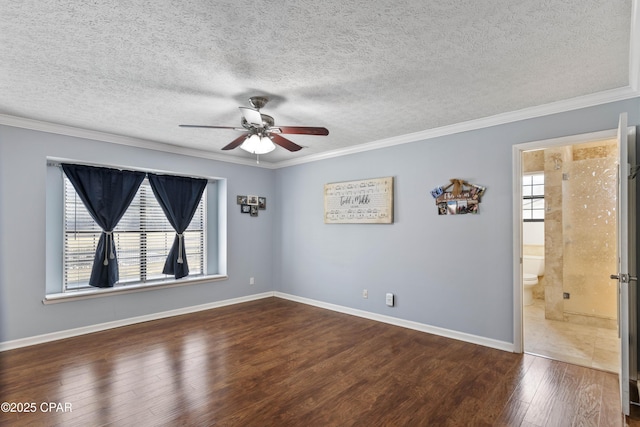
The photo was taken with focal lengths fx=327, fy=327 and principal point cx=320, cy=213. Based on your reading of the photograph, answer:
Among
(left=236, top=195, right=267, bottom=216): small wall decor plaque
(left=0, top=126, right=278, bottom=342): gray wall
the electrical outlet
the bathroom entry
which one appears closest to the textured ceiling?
(left=0, top=126, right=278, bottom=342): gray wall

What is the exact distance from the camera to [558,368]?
2992 mm

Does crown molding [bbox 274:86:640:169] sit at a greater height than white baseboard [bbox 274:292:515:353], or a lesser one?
greater

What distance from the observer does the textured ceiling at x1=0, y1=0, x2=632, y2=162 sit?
1.81 meters

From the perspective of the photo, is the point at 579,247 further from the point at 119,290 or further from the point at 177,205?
the point at 119,290

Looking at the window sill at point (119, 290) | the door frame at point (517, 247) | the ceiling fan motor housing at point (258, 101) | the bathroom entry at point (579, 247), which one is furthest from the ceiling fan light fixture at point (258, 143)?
the bathroom entry at point (579, 247)

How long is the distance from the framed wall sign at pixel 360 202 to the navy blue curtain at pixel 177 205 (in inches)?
82.6

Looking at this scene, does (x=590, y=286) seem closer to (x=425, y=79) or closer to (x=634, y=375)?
(x=634, y=375)

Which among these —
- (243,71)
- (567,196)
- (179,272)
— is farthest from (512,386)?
(179,272)

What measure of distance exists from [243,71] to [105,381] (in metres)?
2.80

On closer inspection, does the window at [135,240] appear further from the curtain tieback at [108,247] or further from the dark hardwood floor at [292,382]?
the dark hardwood floor at [292,382]

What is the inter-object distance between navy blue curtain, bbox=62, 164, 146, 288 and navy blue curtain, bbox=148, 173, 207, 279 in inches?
Result: 18.0

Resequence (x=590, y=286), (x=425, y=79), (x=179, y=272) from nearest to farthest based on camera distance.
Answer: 1. (x=425, y=79)
2. (x=590, y=286)
3. (x=179, y=272)

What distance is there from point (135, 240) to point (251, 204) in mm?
1871

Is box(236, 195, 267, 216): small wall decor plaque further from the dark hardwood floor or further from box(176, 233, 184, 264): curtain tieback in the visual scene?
the dark hardwood floor
